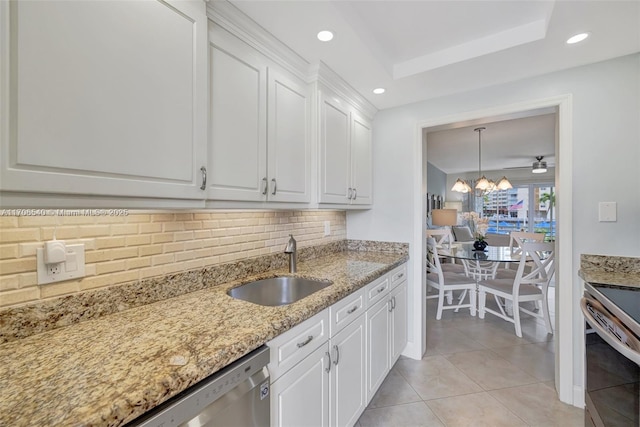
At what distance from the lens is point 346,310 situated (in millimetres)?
1482

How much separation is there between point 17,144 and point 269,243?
1363 mm

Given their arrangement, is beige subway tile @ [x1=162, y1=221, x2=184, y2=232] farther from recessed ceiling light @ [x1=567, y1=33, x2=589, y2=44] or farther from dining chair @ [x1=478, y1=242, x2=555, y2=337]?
dining chair @ [x1=478, y1=242, x2=555, y2=337]

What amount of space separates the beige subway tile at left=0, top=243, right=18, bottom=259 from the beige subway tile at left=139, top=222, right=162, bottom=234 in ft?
1.25

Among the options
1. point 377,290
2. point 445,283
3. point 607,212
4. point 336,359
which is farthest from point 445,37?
point 445,283

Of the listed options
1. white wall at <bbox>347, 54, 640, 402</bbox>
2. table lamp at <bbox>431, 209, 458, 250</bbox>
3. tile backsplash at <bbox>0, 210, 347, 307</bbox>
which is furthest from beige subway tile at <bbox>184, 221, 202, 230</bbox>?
table lamp at <bbox>431, 209, 458, 250</bbox>

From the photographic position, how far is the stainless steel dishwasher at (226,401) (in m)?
0.69

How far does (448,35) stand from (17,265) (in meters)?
2.37

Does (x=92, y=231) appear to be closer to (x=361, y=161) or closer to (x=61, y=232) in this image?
(x=61, y=232)

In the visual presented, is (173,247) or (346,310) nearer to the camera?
(173,247)

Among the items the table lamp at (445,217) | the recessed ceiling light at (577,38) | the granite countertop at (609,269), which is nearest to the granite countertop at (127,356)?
the granite countertop at (609,269)

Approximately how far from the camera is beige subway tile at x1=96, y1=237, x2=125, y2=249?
108cm

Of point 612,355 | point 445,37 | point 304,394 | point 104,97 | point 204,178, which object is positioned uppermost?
point 445,37

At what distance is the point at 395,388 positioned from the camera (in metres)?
2.07

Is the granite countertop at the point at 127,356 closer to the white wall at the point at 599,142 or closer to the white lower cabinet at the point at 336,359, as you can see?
the white lower cabinet at the point at 336,359
